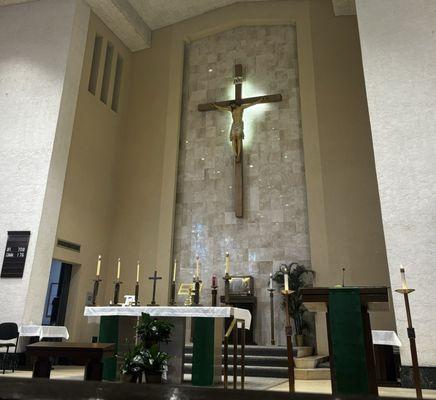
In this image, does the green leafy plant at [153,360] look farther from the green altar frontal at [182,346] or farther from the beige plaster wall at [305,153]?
the beige plaster wall at [305,153]

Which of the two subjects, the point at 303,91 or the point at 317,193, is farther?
the point at 303,91

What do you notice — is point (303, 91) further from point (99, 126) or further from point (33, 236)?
point (33, 236)

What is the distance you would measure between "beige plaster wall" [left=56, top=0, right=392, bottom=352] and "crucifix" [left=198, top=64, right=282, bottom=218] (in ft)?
2.82

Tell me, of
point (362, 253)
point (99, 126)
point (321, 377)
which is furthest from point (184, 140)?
point (321, 377)

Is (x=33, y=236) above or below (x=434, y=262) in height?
above

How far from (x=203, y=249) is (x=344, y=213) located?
305 centimetres

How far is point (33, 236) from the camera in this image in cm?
745

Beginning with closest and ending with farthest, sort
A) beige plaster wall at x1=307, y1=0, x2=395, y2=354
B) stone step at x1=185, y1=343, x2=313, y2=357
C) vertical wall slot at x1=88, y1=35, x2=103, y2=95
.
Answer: stone step at x1=185, y1=343, x2=313, y2=357 → beige plaster wall at x1=307, y1=0, x2=395, y2=354 → vertical wall slot at x1=88, y1=35, x2=103, y2=95

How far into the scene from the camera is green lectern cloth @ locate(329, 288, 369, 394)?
3020 mm

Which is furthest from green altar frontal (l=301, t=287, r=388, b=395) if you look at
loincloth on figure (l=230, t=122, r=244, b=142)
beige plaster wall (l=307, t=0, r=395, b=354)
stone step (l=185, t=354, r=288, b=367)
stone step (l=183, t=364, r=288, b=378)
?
loincloth on figure (l=230, t=122, r=244, b=142)

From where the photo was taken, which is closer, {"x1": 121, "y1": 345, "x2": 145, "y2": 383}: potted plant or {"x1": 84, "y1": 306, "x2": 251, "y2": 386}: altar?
{"x1": 121, "y1": 345, "x2": 145, "y2": 383}: potted plant

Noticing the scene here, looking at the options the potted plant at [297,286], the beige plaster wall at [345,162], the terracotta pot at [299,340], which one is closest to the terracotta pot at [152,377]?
the potted plant at [297,286]

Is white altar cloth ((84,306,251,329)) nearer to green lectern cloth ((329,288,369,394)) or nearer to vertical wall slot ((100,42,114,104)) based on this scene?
green lectern cloth ((329,288,369,394))

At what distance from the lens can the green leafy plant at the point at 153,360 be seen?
4332 millimetres
